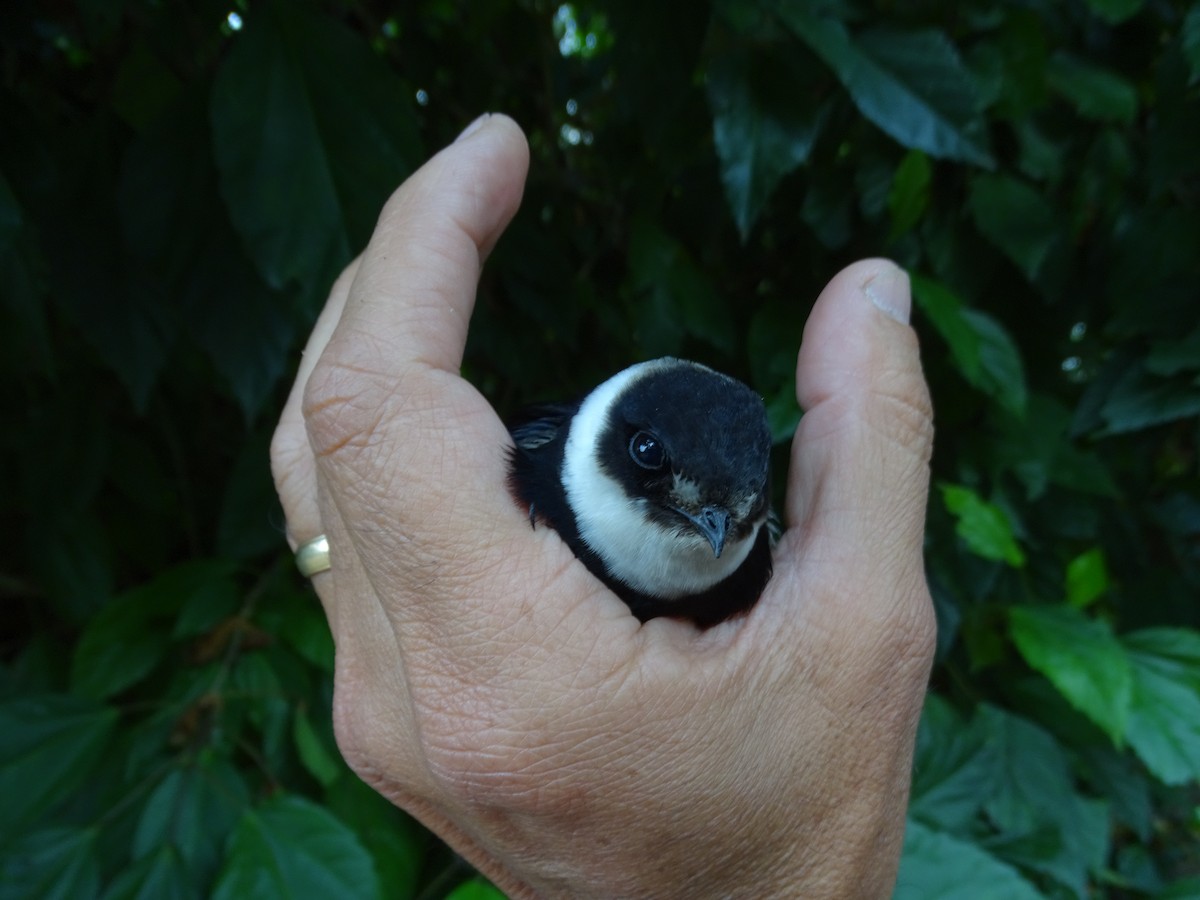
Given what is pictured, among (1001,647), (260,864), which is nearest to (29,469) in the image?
(260,864)

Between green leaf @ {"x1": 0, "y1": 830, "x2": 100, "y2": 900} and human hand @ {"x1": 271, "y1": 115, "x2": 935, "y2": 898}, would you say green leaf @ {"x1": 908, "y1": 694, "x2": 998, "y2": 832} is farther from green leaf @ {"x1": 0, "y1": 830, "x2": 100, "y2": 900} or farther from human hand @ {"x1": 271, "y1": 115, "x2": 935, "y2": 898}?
green leaf @ {"x1": 0, "y1": 830, "x2": 100, "y2": 900}

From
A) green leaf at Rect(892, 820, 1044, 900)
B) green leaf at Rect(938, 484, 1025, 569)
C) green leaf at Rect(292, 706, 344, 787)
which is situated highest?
green leaf at Rect(938, 484, 1025, 569)

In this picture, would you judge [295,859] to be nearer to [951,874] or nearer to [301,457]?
[301,457]

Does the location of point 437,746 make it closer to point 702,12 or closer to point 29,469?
point 702,12

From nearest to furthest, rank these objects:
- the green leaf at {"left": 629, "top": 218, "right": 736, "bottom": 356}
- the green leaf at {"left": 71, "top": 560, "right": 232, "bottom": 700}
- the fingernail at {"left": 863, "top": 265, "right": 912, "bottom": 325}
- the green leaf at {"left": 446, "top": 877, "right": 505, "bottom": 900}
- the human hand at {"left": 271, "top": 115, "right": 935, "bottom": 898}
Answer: the human hand at {"left": 271, "top": 115, "right": 935, "bottom": 898} → the fingernail at {"left": 863, "top": 265, "right": 912, "bottom": 325} → the green leaf at {"left": 446, "top": 877, "right": 505, "bottom": 900} → the green leaf at {"left": 629, "top": 218, "right": 736, "bottom": 356} → the green leaf at {"left": 71, "top": 560, "right": 232, "bottom": 700}

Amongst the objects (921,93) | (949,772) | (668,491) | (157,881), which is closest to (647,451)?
(668,491)

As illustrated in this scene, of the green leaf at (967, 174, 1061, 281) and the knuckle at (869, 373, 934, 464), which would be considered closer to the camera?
the knuckle at (869, 373, 934, 464)

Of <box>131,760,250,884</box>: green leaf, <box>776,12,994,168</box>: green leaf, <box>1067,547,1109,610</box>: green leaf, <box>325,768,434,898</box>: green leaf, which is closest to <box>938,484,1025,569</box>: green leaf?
<box>1067,547,1109,610</box>: green leaf

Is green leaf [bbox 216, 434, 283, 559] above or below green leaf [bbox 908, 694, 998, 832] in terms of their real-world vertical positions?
above
